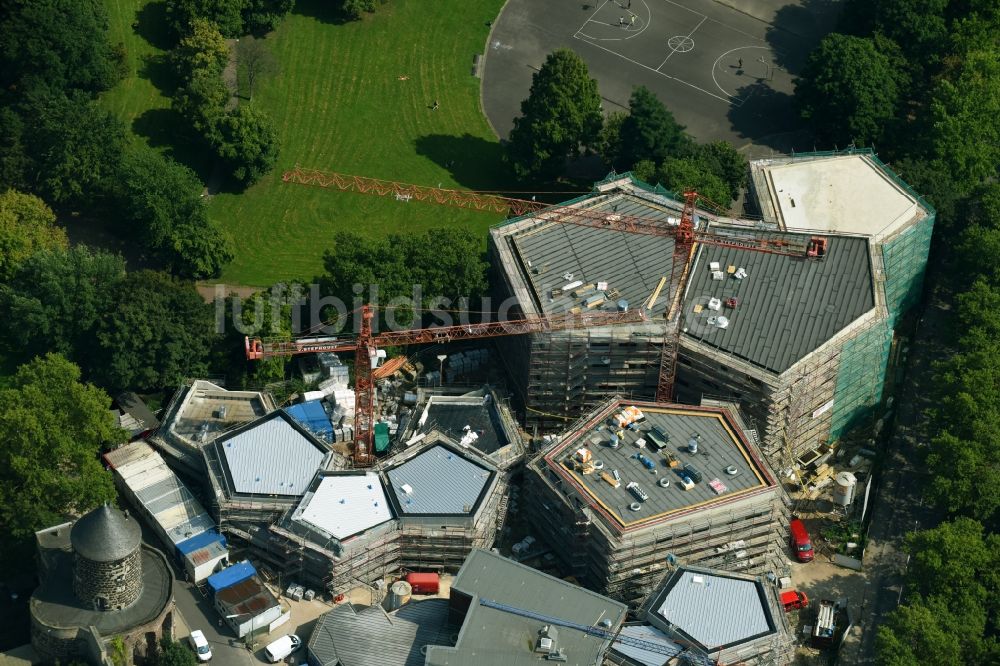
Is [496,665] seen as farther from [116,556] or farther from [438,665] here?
[116,556]

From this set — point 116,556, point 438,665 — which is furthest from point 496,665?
point 116,556
